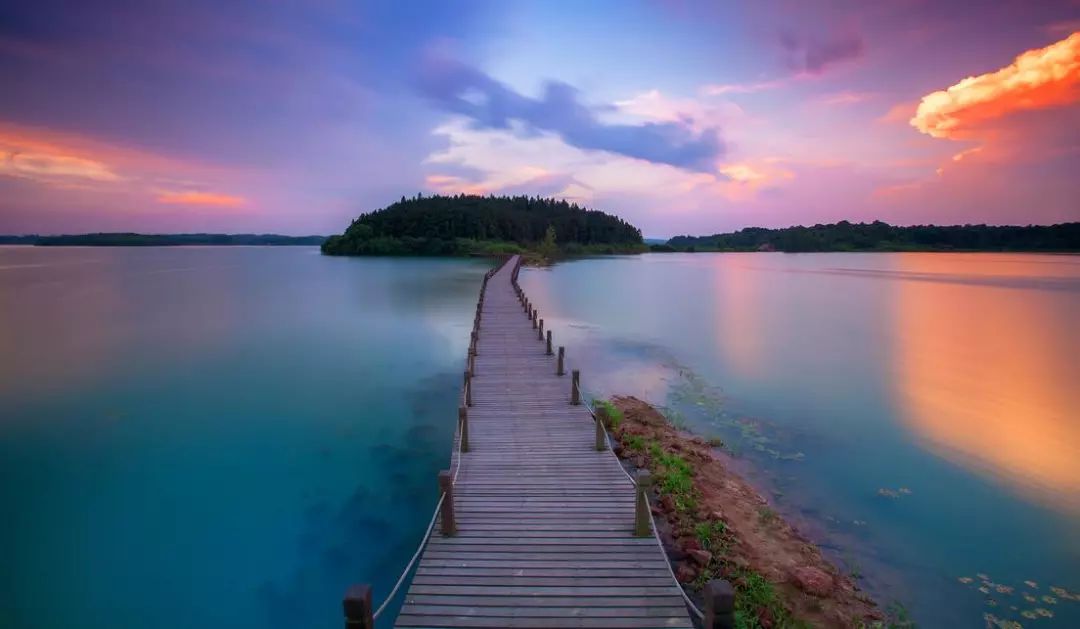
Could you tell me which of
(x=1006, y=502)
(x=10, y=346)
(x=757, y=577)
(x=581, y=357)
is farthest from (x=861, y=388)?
(x=10, y=346)

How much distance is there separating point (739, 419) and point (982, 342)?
22.9 meters

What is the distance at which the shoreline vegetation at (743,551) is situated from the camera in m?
6.86

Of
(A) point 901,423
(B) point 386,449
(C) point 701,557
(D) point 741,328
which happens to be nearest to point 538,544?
(C) point 701,557

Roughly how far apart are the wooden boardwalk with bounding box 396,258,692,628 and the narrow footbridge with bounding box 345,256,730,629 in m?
0.02

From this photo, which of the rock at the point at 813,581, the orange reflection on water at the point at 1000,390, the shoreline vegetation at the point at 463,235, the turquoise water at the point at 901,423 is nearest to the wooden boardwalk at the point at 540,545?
the rock at the point at 813,581

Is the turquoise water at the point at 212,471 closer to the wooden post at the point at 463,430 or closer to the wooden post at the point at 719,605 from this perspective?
the wooden post at the point at 463,430

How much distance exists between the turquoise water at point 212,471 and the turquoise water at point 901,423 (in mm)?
7727

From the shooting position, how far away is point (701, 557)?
7.52 metres

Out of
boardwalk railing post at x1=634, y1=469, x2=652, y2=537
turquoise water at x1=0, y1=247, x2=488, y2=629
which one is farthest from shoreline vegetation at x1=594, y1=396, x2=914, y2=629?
turquoise water at x1=0, y1=247, x2=488, y2=629

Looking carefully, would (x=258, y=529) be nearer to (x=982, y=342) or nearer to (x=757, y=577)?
(x=757, y=577)

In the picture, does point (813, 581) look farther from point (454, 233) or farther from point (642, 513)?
point (454, 233)

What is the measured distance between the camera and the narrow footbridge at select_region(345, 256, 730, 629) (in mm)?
5645

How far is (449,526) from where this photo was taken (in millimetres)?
7020

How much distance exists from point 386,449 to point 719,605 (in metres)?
10.7
